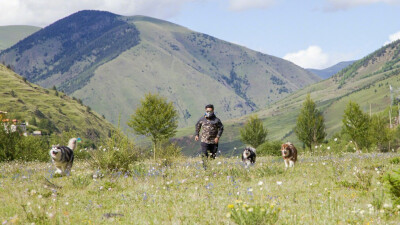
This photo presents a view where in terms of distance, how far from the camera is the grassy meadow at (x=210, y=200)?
5.78 metres

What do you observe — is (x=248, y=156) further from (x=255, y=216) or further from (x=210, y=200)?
(x=255, y=216)

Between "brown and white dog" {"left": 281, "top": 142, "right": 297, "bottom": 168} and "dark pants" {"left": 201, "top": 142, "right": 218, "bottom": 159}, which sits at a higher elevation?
"dark pants" {"left": 201, "top": 142, "right": 218, "bottom": 159}

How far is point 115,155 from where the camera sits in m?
12.3

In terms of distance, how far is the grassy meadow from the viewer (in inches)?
228

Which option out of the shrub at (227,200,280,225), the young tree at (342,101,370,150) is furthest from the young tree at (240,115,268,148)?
the shrub at (227,200,280,225)

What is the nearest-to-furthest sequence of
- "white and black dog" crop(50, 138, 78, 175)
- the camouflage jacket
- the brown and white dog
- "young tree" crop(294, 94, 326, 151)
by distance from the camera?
"white and black dog" crop(50, 138, 78, 175)
the brown and white dog
the camouflage jacket
"young tree" crop(294, 94, 326, 151)

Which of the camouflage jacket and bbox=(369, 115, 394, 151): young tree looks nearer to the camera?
the camouflage jacket

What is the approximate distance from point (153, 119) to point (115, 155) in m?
50.3

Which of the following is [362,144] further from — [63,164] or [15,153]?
[63,164]

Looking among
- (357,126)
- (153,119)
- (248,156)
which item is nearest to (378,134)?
(357,126)

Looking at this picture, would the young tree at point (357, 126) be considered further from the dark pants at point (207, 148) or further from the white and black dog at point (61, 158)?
the white and black dog at point (61, 158)

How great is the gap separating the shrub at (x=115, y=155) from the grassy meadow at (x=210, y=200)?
27.9 inches

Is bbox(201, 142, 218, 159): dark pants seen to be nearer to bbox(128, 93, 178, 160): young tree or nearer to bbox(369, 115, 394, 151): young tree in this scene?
bbox(128, 93, 178, 160): young tree

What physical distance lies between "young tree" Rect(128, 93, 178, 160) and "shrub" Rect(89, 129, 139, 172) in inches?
1920
